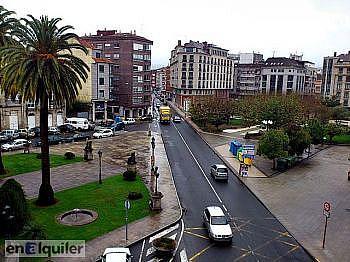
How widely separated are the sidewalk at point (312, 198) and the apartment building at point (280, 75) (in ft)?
294

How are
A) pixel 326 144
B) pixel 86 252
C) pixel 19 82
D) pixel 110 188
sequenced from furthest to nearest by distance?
pixel 326 144 → pixel 110 188 → pixel 19 82 → pixel 86 252

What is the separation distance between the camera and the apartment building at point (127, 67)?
293 feet

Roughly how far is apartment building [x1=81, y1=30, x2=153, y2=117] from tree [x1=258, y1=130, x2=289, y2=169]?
53.3m

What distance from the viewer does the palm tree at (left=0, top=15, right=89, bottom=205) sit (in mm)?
26141

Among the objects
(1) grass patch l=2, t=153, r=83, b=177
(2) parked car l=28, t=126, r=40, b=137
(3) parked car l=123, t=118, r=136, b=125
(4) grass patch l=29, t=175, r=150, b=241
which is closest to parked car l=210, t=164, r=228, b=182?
(4) grass patch l=29, t=175, r=150, b=241

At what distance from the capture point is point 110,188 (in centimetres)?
3334

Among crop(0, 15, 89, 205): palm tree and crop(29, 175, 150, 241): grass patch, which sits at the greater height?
crop(0, 15, 89, 205): palm tree

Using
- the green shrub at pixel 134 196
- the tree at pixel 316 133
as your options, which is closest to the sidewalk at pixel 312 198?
the tree at pixel 316 133

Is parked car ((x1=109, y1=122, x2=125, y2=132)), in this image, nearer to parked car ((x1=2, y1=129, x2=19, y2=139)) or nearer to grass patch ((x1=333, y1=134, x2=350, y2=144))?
parked car ((x1=2, y1=129, x2=19, y2=139))

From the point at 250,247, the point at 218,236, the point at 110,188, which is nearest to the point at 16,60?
the point at 110,188

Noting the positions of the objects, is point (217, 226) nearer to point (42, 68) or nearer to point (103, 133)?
point (42, 68)

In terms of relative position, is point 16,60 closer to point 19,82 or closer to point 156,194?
point 19,82

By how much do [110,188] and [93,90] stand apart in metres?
52.0

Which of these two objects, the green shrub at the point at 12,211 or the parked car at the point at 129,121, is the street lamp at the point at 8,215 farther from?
the parked car at the point at 129,121
